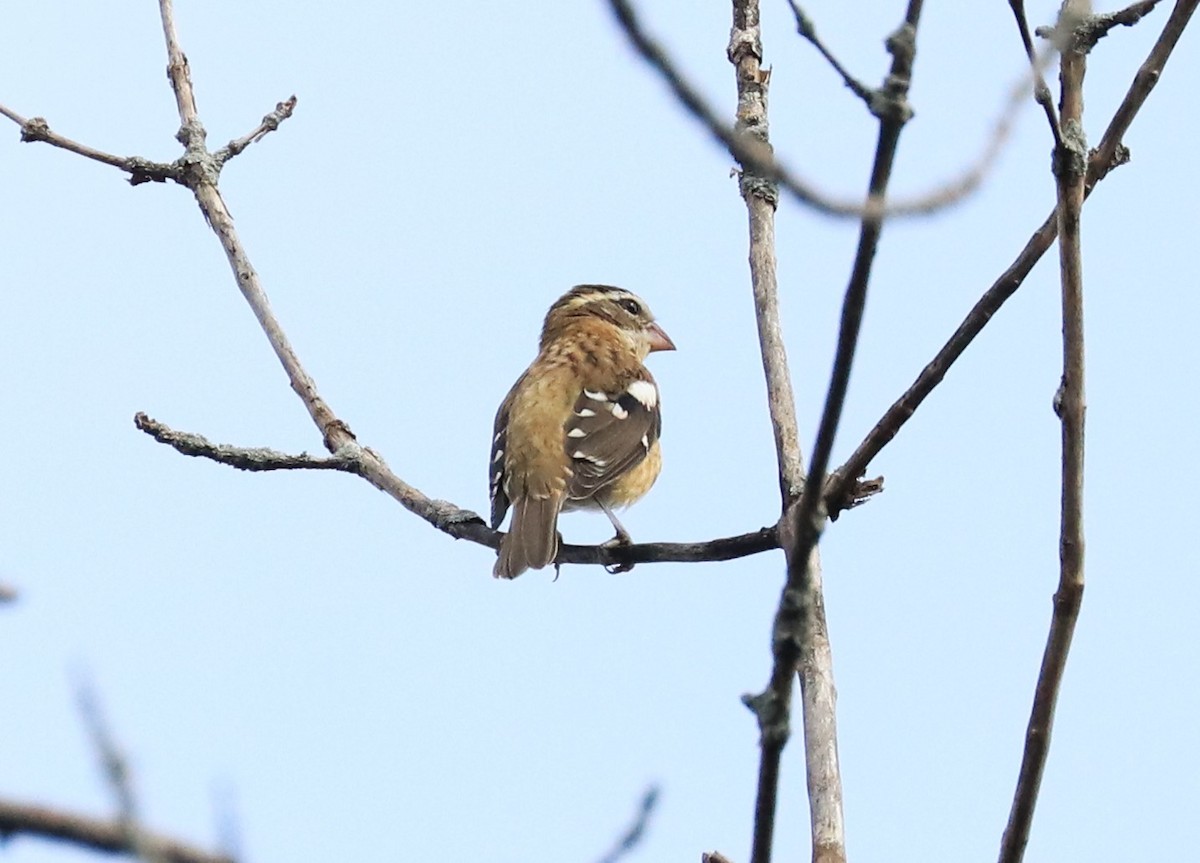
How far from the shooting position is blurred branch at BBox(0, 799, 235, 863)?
1.22 metres

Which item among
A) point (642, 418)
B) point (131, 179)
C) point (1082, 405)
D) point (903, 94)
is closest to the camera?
point (903, 94)

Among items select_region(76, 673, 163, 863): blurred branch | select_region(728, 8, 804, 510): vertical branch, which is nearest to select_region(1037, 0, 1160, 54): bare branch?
select_region(728, 8, 804, 510): vertical branch

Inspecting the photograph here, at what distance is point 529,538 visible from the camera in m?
6.46

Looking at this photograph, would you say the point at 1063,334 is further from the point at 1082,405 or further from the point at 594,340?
the point at 594,340

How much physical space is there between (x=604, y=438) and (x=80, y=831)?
6.14 metres

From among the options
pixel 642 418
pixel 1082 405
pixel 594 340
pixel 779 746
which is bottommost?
pixel 779 746

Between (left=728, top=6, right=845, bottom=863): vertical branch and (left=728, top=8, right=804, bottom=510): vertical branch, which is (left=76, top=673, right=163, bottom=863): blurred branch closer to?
(left=728, top=6, right=845, bottom=863): vertical branch

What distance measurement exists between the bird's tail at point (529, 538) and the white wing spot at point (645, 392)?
130 cm

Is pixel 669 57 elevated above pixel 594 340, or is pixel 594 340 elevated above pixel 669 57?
pixel 594 340

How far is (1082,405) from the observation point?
3.00m

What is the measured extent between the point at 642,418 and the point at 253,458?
2.53 m

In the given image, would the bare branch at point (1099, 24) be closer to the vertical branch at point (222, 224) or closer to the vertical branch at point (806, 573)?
the vertical branch at point (806, 573)

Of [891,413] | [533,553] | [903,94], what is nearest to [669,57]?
[903,94]

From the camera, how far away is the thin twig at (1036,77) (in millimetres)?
2814
